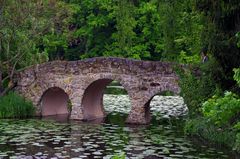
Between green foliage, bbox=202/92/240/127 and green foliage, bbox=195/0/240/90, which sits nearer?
green foliage, bbox=202/92/240/127

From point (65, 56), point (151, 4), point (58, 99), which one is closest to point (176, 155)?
point (58, 99)

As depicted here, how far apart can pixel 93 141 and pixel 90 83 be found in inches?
229

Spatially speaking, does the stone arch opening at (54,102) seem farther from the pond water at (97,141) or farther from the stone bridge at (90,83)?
the pond water at (97,141)

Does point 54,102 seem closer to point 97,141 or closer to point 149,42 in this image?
point 97,141

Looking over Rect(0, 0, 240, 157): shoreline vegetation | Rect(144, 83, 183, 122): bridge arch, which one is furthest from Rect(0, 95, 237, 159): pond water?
Rect(0, 0, 240, 157): shoreline vegetation

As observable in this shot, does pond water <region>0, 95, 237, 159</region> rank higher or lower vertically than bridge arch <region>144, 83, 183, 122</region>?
lower

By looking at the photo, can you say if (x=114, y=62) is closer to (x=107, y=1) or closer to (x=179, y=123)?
(x=179, y=123)

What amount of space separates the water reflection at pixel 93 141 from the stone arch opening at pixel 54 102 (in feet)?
8.74

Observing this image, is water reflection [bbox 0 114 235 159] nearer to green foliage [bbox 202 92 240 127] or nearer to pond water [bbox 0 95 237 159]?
pond water [bbox 0 95 237 159]

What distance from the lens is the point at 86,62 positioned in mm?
21391

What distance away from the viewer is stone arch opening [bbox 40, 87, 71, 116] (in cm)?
2348

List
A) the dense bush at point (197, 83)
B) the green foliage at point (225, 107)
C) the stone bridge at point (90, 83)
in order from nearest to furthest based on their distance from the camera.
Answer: the green foliage at point (225, 107) < the dense bush at point (197, 83) < the stone bridge at point (90, 83)

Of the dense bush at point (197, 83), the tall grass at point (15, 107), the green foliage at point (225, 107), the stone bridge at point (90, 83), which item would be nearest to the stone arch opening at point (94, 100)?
the stone bridge at point (90, 83)

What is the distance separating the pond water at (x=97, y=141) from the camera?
46.0ft
